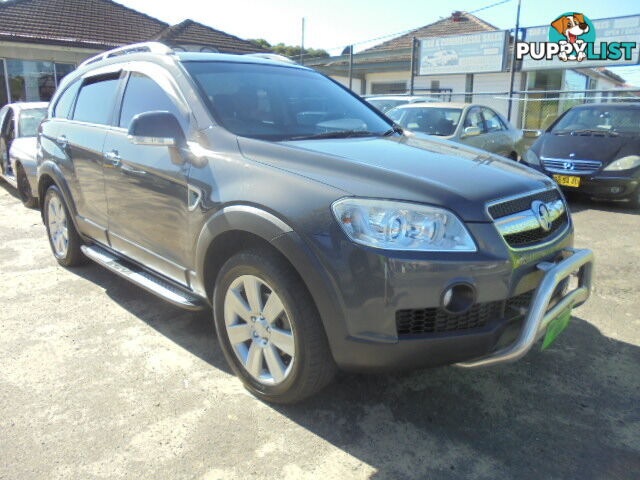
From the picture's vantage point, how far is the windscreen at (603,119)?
7809mm

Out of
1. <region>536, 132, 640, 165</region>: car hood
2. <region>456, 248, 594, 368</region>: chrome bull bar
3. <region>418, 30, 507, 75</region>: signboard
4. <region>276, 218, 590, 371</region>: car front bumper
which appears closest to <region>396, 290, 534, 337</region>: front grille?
<region>276, 218, 590, 371</region>: car front bumper

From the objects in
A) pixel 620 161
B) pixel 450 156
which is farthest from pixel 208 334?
pixel 620 161

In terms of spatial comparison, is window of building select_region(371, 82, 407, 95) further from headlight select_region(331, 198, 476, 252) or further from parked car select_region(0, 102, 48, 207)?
headlight select_region(331, 198, 476, 252)

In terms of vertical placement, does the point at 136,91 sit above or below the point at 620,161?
above

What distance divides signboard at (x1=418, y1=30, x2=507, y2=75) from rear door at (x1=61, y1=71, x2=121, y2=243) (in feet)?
53.0

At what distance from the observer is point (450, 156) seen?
9.23 ft

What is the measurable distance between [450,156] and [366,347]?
1.21 m

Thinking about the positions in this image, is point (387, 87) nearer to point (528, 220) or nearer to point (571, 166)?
point (571, 166)

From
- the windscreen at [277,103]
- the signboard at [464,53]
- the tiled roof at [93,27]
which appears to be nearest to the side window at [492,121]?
the windscreen at [277,103]

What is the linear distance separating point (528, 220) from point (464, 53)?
17483 mm

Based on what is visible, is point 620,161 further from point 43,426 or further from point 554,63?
point 554,63

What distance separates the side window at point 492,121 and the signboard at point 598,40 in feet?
27.4

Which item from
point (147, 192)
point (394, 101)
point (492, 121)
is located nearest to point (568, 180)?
point (492, 121)

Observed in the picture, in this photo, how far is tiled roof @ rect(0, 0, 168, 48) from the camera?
634 inches
